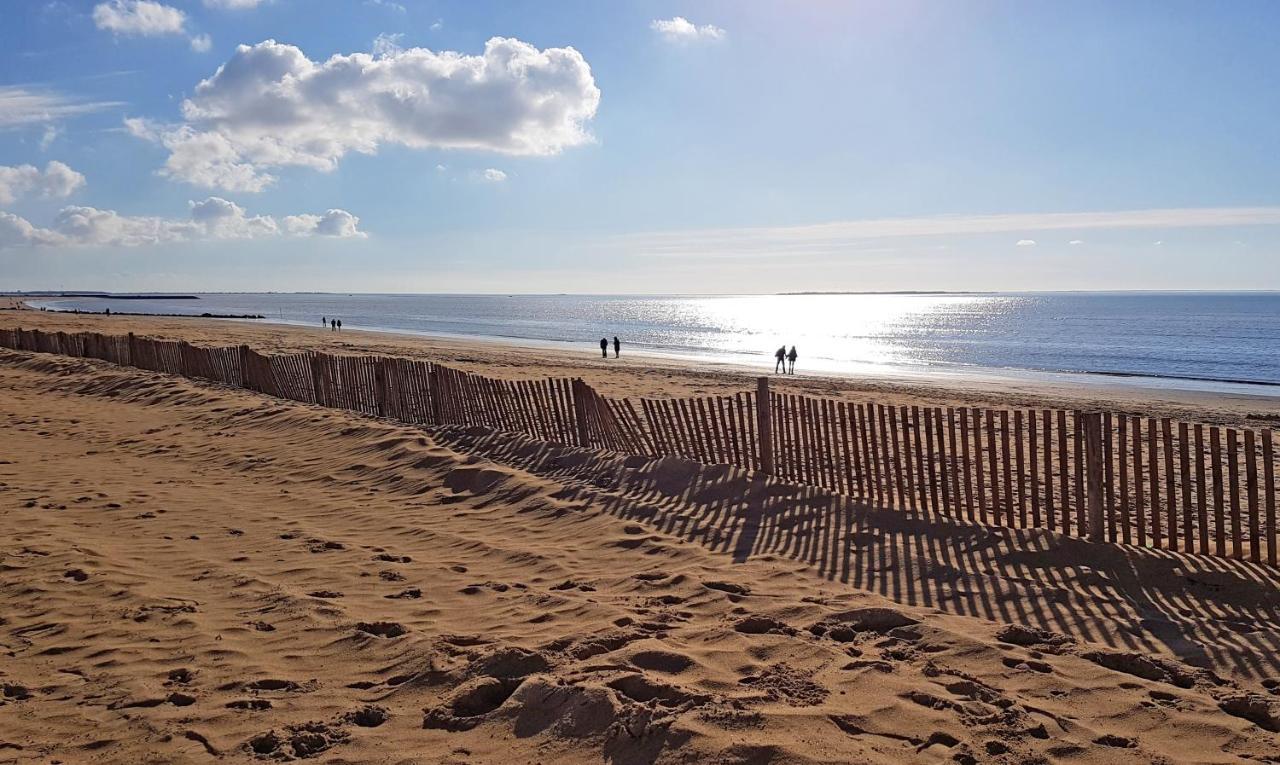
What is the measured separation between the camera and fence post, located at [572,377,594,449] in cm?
977

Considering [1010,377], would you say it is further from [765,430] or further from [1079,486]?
[1079,486]

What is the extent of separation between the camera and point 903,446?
10.4 metres

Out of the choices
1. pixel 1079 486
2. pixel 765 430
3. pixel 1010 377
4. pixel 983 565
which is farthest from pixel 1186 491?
pixel 1010 377

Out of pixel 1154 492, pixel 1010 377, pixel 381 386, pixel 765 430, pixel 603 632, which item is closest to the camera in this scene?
pixel 603 632

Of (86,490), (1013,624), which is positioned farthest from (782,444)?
(86,490)

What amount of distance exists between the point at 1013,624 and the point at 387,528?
16.3 feet

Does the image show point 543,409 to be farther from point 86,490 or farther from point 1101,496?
point 1101,496

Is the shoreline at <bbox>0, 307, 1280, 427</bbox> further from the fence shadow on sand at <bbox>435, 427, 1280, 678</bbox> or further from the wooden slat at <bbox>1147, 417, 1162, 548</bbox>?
the wooden slat at <bbox>1147, 417, 1162, 548</bbox>

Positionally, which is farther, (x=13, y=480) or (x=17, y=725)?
(x=13, y=480)

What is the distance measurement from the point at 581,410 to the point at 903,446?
408 centimetres

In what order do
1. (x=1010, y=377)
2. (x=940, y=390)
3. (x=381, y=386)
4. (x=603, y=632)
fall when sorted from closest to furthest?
1. (x=603, y=632)
2. (x=381, y=386)
3. (x=940, y=390)
4. (x=1010, y=377)

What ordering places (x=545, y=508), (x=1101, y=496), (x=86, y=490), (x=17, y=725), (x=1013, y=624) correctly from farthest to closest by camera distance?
(x=86, y=490) → (x=545, y=508) → (x=1101, y=496) → (x=1013, y=624) → (x=17, y=725)

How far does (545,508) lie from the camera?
7.64 metres

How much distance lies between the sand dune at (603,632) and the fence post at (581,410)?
56.8 inches
